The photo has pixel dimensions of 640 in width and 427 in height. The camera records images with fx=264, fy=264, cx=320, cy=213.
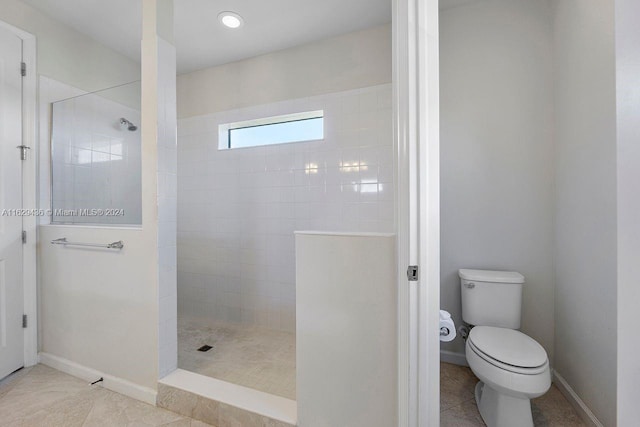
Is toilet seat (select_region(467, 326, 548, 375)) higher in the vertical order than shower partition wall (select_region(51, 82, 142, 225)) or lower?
lower

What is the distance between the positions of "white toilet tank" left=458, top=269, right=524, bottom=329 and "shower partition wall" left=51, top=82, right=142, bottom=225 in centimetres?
225

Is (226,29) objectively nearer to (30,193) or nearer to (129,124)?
(129,124)

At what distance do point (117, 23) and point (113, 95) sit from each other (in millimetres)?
657

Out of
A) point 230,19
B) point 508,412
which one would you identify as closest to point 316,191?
point 230,19

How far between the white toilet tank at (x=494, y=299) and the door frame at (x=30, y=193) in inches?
119

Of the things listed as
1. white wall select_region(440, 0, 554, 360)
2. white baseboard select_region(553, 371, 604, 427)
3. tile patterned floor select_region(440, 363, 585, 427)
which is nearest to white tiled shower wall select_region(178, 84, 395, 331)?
white wall select_region(440, 0, 554, 360)

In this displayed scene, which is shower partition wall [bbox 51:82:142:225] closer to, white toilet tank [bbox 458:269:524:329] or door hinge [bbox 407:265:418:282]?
door hinge [bbox 407:265:418:282]

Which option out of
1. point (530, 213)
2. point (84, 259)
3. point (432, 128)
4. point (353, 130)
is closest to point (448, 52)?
point (353, 130)

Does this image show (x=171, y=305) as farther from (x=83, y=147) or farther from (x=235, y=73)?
(x=235, y=73)

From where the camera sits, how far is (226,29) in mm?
2154

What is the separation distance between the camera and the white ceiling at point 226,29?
1887 mm

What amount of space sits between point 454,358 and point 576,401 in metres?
0.64

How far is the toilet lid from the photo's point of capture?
1.22 metres

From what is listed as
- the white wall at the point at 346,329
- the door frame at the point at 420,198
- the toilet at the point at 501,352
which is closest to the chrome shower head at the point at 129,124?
the white wall at the point at 346,329
